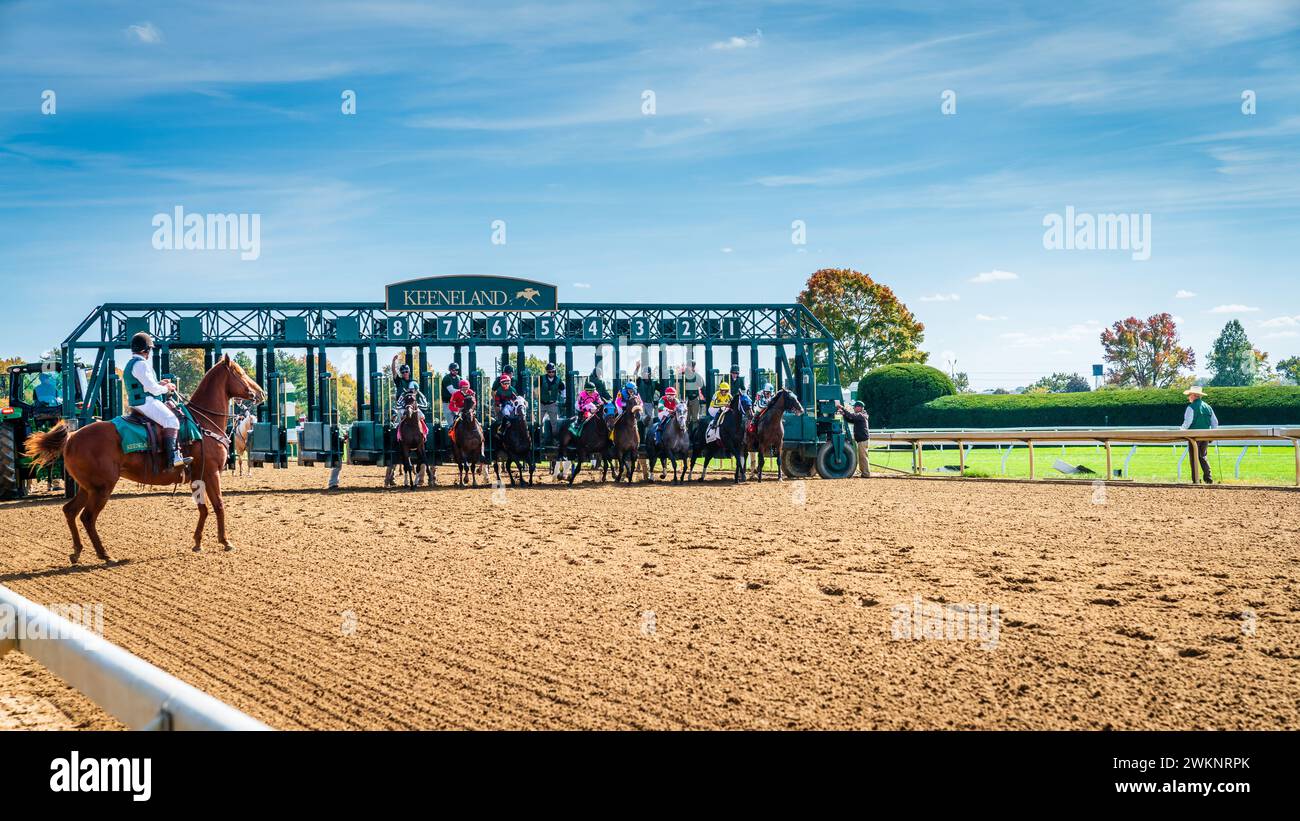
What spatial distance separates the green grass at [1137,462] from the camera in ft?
61.0

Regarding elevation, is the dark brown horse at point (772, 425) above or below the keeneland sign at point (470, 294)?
below

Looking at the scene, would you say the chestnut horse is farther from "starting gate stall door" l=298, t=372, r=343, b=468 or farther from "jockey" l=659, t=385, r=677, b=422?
"jockey" l=659, t=385, r=677, b=422

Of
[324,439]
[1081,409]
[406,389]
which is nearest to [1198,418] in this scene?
[406,389]

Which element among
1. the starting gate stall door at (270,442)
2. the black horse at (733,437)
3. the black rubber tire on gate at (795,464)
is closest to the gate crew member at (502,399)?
the black horse at (733,437)

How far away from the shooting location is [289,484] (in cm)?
2120

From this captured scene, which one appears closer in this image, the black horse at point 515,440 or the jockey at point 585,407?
the black horse at point 515,440

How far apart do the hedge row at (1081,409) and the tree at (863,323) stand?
1615 centimetres

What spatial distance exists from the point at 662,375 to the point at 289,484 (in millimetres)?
8644

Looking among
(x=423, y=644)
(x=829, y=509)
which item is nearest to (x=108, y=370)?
(x=829, y=509)

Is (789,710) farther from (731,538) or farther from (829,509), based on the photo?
(829,509)

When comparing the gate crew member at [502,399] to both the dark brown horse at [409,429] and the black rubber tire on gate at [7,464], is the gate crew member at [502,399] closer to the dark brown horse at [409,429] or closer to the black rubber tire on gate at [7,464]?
the dark brown horse at [409,429]

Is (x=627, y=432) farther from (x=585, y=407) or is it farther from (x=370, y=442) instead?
(x=370, y=442)

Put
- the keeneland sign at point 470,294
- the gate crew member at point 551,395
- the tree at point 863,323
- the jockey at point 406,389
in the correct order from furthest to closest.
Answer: the tree at point 863,323
the keeneland sign at point 470,294
the gate crew member at point 551,395
the jockey at point 406,389
